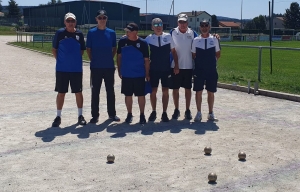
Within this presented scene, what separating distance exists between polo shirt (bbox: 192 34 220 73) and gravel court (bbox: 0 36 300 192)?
103cm

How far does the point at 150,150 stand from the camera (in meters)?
6.49

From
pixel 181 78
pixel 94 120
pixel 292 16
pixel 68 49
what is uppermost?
pixel 292 16

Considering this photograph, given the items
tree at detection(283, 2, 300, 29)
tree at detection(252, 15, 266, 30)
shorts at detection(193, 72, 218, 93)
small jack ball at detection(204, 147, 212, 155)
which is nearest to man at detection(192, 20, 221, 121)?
shorts at detection(193, 72, 218, 93)

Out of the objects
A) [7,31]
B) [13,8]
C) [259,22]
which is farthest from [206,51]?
[13,8]

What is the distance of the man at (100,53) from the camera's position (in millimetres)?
7977

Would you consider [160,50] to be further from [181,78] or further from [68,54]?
[68,54]

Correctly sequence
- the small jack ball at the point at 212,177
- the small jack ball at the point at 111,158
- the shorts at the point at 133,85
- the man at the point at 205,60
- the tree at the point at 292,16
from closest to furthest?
the small jack ball at the point at 212,177 → the small jack ball at the point at 111,158 → the shorts at the point at 133,85 → the man at the point at 205,60 → the tree at the point at 292,16

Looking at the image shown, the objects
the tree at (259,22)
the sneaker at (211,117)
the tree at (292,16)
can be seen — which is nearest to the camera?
the sneaker at (211,117)

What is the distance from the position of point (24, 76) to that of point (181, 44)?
8.57m

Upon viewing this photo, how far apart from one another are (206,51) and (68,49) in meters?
2.46

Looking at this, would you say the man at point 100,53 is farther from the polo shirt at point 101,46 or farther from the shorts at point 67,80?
the shorts at point 67,80

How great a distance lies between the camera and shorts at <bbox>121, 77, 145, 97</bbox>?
8070 mm

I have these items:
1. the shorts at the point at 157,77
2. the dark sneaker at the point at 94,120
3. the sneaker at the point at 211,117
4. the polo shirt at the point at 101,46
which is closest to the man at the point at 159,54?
the shorts at the point at 157,77

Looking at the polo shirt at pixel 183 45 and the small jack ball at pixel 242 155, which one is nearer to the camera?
the small jack ball at pixel 242 155
